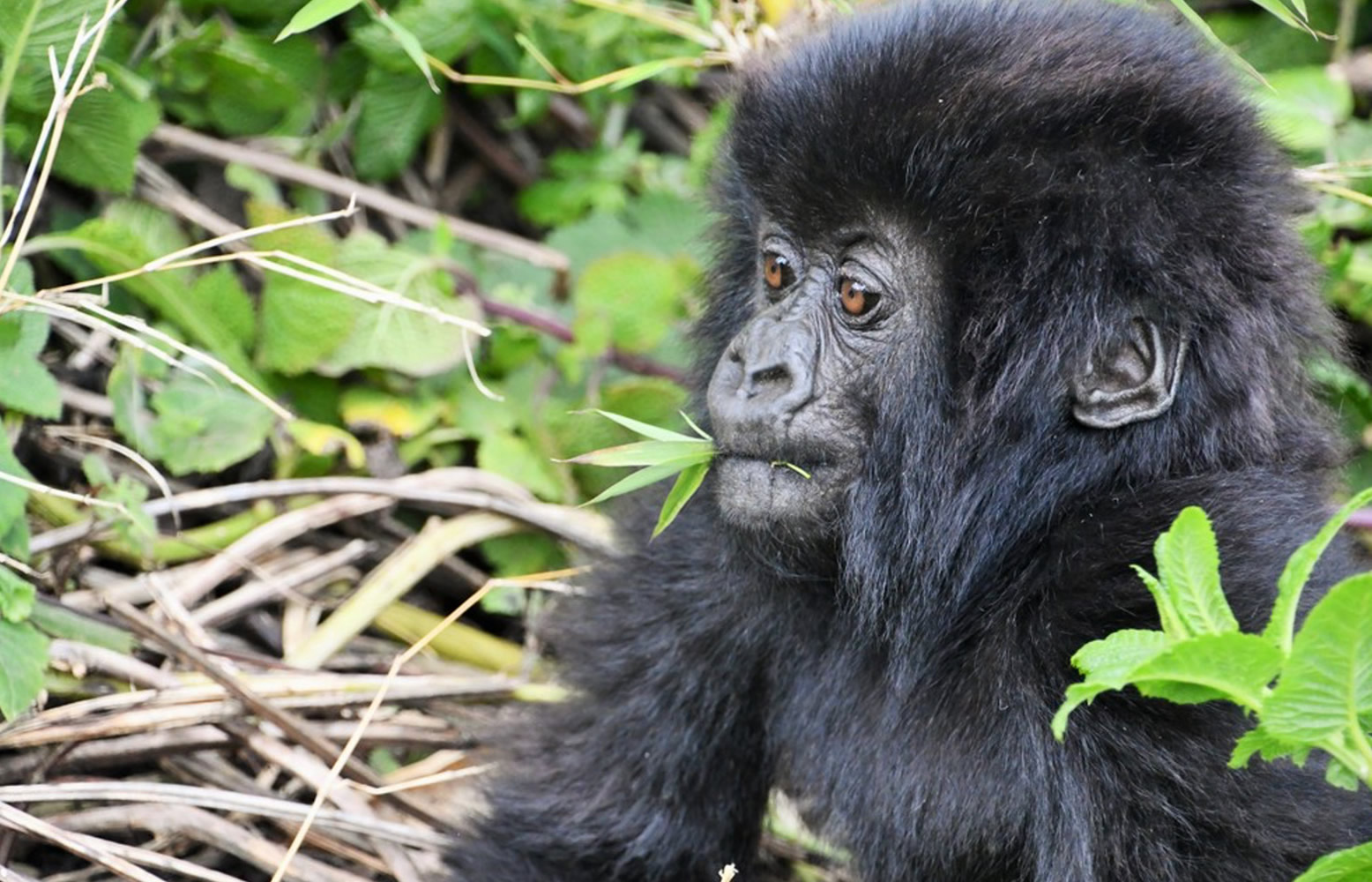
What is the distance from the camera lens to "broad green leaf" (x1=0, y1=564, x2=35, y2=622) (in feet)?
10.5

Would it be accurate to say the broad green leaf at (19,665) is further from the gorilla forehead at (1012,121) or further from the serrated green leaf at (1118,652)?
the serrated green leaf at (1118,652)

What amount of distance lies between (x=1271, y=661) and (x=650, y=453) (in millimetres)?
1279

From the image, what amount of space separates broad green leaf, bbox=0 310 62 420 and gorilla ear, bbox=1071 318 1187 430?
6.94ft

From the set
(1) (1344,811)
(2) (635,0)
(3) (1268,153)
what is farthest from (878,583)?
(2) (635,0)

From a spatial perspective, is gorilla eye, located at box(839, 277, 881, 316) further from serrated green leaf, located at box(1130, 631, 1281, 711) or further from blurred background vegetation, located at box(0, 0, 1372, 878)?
serrated green leaf, located at box(1130, 631, 1281, 711)

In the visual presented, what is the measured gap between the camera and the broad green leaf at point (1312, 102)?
15.4ft

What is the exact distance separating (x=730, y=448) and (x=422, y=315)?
5.47 ft

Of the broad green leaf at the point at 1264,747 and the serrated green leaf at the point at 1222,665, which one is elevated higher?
the serrated green leaf at the point at 1222,665

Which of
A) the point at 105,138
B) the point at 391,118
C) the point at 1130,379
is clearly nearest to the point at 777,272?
the point at 1130,379

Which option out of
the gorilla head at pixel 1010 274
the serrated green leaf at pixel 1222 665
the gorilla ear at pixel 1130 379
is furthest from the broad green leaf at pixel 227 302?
the serrated green leaf at pixel 1222 665

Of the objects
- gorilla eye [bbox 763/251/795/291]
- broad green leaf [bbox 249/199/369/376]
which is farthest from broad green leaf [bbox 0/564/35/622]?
gorilla eye [bbox 763/251/795/291]

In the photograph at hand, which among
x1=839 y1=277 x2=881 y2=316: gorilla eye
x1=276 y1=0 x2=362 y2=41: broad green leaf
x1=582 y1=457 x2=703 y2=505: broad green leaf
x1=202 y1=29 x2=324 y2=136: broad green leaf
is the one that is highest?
x1=276 y1=0 x2=362 y2=41: broad green leaf

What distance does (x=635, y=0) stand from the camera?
456 centimetres

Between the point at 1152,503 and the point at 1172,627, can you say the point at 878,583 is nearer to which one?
the point at 1152,503
